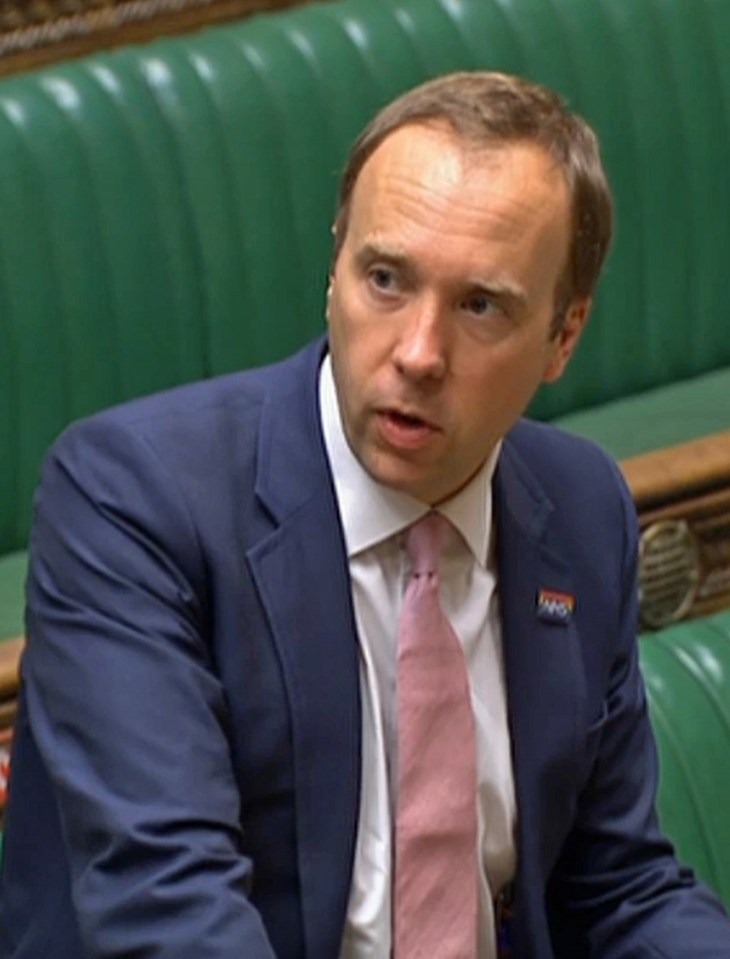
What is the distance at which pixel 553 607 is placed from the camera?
1.31 meters

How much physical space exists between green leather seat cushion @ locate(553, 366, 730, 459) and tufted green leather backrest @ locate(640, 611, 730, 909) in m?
0.66

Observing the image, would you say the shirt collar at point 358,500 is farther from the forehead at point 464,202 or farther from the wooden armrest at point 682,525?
the wooden armrest at point 682,525

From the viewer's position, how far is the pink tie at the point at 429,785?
4.07 feet

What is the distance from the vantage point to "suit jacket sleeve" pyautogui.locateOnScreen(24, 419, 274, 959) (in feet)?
3.64

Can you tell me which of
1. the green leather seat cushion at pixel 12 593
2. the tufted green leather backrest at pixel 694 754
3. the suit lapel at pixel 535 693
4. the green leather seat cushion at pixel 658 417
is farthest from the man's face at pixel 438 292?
the green leather seat cushion at pixel 658 417

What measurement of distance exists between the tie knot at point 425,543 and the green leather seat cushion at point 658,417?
971 mm

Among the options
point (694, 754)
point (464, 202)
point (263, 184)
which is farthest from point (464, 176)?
point (263, 184)

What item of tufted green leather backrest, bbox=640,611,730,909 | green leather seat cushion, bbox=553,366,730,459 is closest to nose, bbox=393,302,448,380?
tufted green leather backrest, bbox=640,611,730,909

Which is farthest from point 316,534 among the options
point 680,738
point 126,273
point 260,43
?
point 260,43

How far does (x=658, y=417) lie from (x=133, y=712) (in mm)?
1282

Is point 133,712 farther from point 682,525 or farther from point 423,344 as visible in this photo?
point 682,525

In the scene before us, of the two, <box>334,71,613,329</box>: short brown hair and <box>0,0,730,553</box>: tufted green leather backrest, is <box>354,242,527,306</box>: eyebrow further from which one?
<box>0,0,730,553</box>: tufted green leather backrest

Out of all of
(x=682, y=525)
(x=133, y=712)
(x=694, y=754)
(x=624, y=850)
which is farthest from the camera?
(x=682, y=525)

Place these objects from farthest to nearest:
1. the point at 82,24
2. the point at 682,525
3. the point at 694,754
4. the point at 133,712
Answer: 1. the point at 82,24
2. the point at 682,525
3. the point at 694,754
4. the point at 133,712
